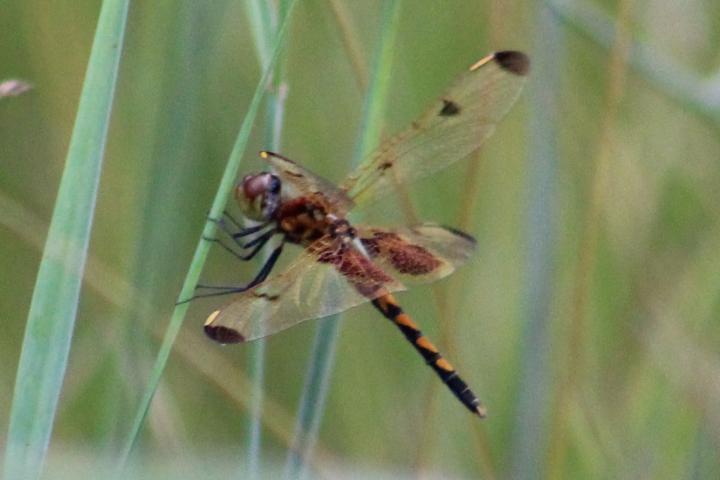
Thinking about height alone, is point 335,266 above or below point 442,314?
above

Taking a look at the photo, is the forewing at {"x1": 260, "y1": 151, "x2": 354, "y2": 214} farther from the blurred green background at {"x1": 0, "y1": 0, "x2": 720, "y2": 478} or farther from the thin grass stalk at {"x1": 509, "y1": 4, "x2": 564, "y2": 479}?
the thin grass stalk at {"x1": 509, "y1": 4, "x2": 564, "y2": 479}

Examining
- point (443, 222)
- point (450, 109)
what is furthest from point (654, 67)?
point (443, 222)

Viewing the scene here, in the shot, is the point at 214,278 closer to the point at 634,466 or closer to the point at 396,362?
the point at 396,362

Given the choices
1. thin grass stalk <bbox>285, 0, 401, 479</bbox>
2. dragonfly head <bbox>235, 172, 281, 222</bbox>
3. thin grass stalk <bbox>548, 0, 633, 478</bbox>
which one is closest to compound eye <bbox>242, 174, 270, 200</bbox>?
dragonfly head <bbox>235, 172, 281, 222</bbox>

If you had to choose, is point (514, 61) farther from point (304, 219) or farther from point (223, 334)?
point (223, 334)

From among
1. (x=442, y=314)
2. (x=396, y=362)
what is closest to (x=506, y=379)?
Answer: (x=442, y=314)

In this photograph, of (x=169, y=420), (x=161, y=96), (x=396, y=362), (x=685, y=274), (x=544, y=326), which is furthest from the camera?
(x=396, y=362)
